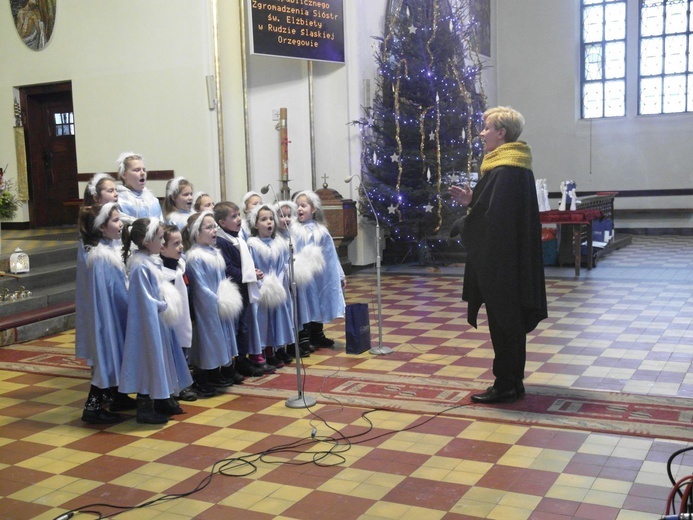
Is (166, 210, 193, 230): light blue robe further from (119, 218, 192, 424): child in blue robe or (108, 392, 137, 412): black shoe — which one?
(108, 392, 137, 412): black shoe

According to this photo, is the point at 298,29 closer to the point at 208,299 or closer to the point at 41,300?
the point at 41,300

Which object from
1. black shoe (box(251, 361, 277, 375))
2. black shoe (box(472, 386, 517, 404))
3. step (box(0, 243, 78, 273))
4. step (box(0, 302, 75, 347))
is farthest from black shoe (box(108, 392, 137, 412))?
step (box(0, 243, 78, 273))

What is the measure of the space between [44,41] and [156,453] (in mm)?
10284

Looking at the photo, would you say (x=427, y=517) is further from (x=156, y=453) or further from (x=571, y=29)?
(x=571, y=29)

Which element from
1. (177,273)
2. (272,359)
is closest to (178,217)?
(177,273)

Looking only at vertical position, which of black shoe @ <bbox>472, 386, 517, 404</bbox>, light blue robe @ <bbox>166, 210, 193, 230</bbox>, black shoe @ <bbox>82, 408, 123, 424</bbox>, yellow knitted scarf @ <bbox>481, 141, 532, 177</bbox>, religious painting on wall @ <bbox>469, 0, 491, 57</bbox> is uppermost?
religious painting on wall @ <bbox>469, 0, 491, 57</bbox>

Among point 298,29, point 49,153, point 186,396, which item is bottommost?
point 186,396

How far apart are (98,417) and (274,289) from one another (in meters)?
1.70

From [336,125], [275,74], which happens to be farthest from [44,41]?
[336,125]

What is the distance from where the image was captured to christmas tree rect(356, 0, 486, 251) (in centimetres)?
1193

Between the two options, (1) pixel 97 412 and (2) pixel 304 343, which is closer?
(1) pixel 97 412

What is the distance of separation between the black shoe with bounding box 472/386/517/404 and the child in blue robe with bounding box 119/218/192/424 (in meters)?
2.05

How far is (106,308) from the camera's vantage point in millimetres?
5152

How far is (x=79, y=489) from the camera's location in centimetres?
401
